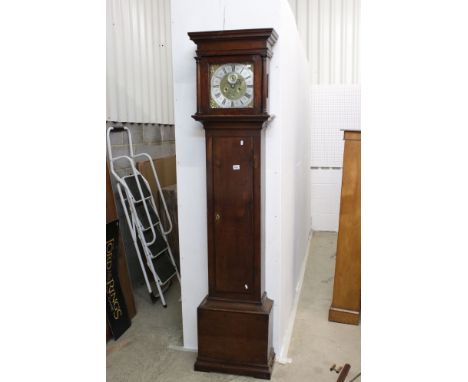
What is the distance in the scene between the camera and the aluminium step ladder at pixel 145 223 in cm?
363

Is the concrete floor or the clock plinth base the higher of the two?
the clock plinth base

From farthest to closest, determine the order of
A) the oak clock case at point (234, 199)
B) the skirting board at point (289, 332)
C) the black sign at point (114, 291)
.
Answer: the black sign at point (114, 291), the skirting board at point (289, 332), the oak clock case at point (234, 199)

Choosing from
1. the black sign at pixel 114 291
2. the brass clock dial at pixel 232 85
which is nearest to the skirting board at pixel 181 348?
the black sign at pixel 114 291

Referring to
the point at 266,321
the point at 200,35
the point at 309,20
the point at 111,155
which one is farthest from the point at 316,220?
the point at 200,35

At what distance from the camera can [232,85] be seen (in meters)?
2.35

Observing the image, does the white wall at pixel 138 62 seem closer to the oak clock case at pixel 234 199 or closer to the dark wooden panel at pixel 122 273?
the dark wooden panel at pixel 122 273

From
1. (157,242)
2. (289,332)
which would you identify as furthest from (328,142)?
(289,332)

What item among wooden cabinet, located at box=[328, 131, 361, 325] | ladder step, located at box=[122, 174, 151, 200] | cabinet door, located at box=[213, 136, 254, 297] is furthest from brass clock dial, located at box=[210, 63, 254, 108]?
ladder step, located at box=[122, 174, 151, 200]

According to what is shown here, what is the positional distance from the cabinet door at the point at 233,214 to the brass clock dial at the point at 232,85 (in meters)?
0.19

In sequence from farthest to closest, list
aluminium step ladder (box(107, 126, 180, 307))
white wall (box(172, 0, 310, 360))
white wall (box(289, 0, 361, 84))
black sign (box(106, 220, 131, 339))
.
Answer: white wall (box(289, 0, 361, 84))
aluminium step ladder (box(107, 126, 180, 307))
black sign (box(106, 220, 131, 339))
white wall (box(172, 0, 310, 360))

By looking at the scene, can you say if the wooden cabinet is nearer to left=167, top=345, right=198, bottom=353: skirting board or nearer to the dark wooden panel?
left=167, top=345, right=198, bottom=353: skirting board

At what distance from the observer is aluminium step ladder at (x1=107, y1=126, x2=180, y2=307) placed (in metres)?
3.63

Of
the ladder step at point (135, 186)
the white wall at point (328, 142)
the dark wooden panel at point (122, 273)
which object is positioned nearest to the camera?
the dark wooden panel at point (122, 273)

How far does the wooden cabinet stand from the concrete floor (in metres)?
0.13
